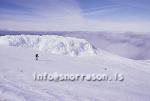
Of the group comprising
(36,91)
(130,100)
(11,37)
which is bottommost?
(130,100)

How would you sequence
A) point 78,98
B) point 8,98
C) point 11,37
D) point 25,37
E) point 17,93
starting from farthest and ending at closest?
point 25,37
point 11,37
point 78,98
point 17,93
point 8,98

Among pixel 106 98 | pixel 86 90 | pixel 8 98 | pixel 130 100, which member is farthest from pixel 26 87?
pixel 130 100

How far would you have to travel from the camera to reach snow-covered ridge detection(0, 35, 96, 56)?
6712 cm

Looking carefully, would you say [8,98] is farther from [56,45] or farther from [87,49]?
[87,49]

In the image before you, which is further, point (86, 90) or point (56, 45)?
point (56, 45)

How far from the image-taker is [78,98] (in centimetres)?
1357

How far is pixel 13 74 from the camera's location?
739 inches

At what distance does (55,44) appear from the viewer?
6956 cm

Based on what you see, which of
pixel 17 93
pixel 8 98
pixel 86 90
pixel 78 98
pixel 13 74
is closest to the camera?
pixel 8 98

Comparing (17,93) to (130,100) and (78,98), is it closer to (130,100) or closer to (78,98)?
(78,98)

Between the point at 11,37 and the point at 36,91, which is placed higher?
the point at 11,37

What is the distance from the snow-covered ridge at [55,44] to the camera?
220 ft

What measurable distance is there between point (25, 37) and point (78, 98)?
6057cm

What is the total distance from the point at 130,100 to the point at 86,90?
322 centimetres
